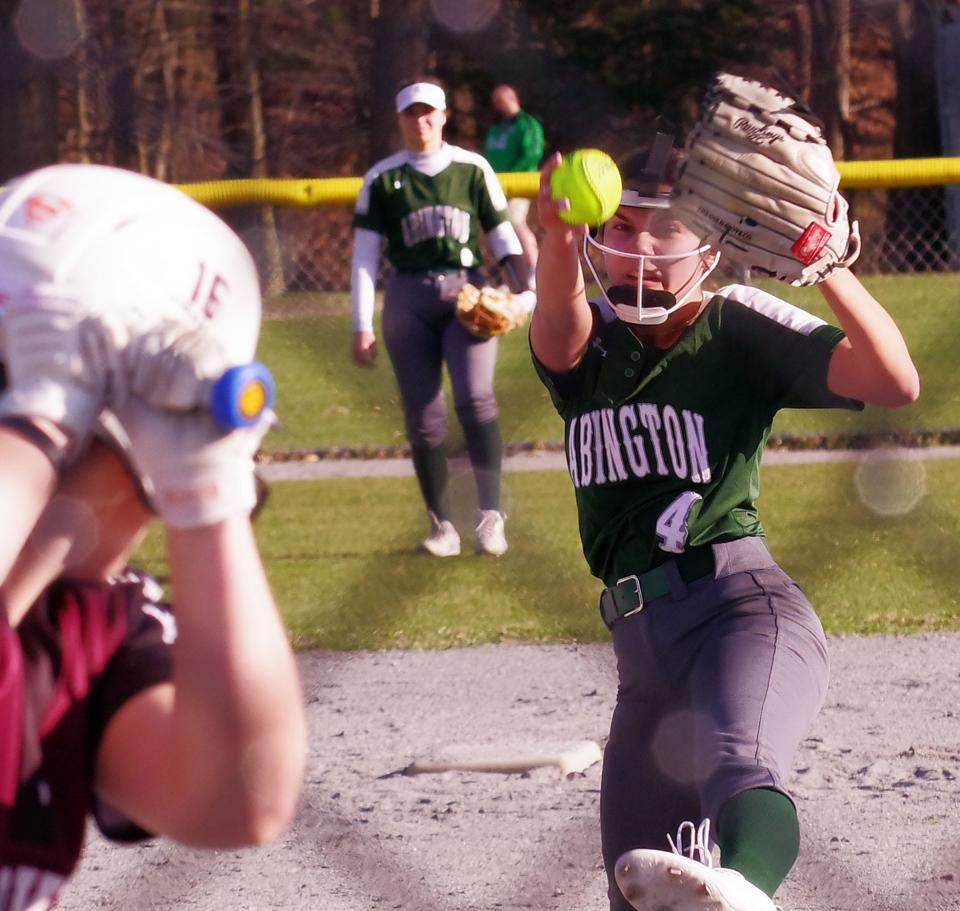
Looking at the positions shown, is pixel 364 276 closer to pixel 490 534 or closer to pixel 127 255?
pixel 490 534

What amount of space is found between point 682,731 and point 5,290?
1.31 meters

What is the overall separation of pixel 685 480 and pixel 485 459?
9.55 feet

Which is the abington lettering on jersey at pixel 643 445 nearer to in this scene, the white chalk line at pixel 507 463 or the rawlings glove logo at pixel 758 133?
the rawlings glove logo at pixel 758 133

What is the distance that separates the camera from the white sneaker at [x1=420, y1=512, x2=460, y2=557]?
505 cm

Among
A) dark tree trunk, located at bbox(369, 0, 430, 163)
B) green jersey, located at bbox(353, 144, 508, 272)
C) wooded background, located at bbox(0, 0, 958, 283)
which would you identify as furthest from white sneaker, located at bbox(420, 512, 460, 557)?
dark tree trunk, located at bbox(369, 0, 430, 163)

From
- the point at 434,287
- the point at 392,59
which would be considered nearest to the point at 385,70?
the point at 392,59

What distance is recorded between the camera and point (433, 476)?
5.11 metres

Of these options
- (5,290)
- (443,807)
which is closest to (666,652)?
(443,807)

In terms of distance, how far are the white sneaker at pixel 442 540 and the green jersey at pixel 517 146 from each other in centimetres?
438

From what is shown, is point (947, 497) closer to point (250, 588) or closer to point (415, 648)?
point (415, 648)

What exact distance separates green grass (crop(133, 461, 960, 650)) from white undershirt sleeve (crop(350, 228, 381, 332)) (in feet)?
2.23

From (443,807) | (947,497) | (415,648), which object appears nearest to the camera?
(443,807)

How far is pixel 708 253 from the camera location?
89.7 inches

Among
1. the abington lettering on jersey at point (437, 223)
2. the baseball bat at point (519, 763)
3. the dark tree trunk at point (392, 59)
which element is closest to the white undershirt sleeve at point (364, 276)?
the abington lettering on jersey at point (437, 223)
